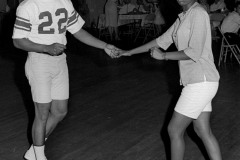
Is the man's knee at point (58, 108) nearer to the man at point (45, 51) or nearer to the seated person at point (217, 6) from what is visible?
the man at point (45, 51)

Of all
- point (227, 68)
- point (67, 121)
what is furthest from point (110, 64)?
point (67, 121)

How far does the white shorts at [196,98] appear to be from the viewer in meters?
2.95

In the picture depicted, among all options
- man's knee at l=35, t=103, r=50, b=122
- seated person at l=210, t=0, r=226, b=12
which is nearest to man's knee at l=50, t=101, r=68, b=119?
man's knee at l=35, t=103, r=50, b=122

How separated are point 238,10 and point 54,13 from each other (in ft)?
20.3

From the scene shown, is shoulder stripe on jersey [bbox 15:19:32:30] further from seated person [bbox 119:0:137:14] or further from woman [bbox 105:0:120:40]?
seated person [bbox 119:0:137:14]

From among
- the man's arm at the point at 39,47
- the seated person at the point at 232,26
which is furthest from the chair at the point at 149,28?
the man's arm at the point at 39,47

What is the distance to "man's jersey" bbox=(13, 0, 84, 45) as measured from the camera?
10.3 ft

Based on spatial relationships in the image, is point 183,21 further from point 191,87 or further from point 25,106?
point 25,106

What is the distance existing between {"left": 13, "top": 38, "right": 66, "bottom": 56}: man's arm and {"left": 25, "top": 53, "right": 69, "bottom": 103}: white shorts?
0.49 ft

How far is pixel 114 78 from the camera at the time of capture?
24.7 feet

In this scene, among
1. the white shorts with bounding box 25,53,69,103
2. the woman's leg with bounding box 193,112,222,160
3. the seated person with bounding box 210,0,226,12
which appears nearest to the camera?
the woman's leg with bounding box 193,112,222,160

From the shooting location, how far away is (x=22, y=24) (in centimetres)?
314

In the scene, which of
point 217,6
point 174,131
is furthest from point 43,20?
point 217,6

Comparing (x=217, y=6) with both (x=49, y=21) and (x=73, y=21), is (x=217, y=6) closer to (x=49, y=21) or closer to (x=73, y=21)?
(x=73, y=21)
